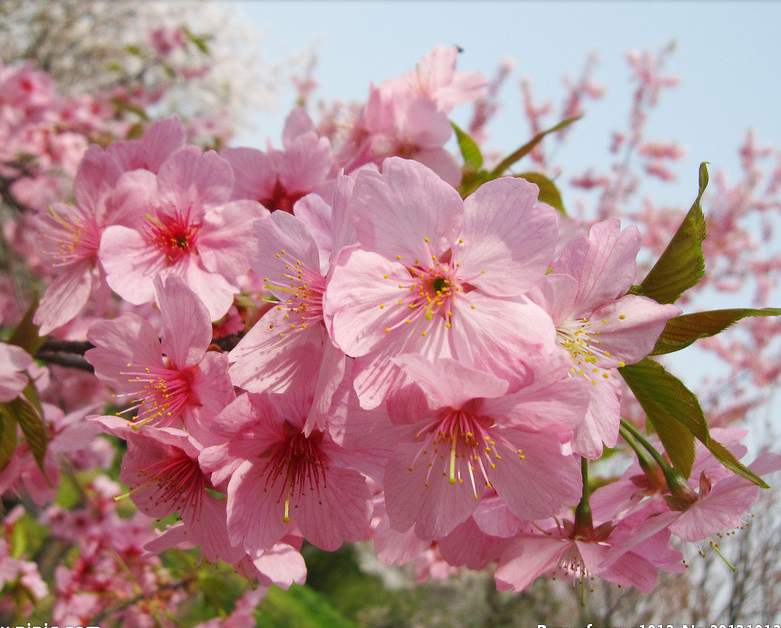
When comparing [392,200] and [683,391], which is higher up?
[392,200]

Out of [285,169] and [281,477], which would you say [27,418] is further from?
[285,169]

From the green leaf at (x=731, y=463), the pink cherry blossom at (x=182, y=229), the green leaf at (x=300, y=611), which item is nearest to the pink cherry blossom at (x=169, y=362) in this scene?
the pink cherry blossom at (x=182, y=229)

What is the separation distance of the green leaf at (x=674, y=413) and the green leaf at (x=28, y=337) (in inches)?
50.8

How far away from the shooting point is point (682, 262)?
0.91 metres

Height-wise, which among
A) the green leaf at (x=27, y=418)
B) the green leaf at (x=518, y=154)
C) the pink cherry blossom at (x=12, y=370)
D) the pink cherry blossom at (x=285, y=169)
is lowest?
the green leaf at (x=27, y=418)

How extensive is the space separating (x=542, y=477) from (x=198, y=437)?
1.88ft

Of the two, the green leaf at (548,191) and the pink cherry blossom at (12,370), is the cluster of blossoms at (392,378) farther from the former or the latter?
the green leaf at (548,191)

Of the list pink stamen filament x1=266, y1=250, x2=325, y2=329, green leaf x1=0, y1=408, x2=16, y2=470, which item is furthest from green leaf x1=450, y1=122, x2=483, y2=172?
green leaf x1=0, y1=408, x2=16, y2=470

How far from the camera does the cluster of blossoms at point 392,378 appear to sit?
80 cm

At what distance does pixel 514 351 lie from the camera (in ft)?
2.50

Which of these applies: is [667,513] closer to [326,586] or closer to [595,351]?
[595,351]

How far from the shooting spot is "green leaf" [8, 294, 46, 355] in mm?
1286

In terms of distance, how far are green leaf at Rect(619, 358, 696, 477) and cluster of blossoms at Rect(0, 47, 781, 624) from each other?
5cm

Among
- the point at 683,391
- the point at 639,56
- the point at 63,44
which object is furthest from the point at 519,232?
the point at 63,44
